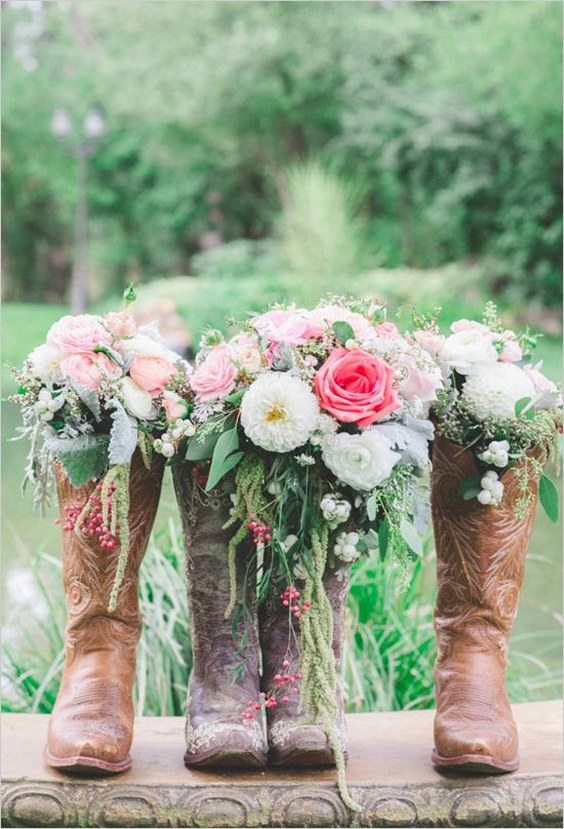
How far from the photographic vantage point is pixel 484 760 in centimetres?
166

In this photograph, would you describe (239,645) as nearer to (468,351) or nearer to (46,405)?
(46,405)

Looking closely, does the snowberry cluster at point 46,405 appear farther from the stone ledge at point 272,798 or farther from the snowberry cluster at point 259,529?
the stone ledge at point 272,798

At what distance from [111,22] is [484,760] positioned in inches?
667

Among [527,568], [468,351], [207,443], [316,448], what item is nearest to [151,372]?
[207,443]

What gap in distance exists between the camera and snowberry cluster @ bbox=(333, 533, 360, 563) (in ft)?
5.20

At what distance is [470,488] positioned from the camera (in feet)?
5.69

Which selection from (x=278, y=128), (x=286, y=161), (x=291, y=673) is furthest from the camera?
(x=286, y=161)

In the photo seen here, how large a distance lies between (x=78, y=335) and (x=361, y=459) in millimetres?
521

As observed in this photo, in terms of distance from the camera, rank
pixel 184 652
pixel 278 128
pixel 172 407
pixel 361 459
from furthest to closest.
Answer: pixel 278 128 → pixel 184 652 → pixel 172 407 → pixel 361 459

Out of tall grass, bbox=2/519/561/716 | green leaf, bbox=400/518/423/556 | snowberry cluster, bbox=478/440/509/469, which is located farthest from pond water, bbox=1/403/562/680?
snowberry cluster, bbox=478/440/509/469

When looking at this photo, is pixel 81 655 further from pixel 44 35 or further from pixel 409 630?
pixel 44 35

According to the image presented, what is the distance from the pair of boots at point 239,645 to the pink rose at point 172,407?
12cm

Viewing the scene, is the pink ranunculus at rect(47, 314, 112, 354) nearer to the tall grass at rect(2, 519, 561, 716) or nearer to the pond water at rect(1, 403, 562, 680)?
the pond water at rect(1, 403, 562, 680)

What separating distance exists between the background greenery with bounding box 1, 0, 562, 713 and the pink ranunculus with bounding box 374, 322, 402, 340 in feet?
7.78
